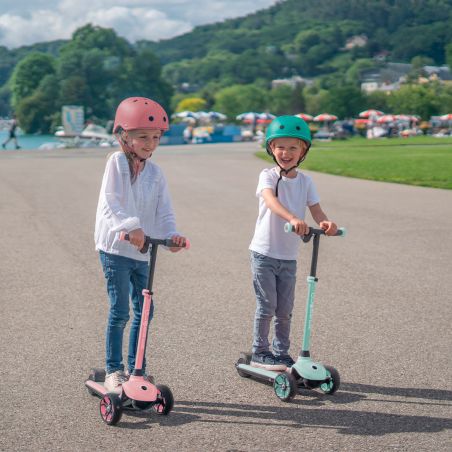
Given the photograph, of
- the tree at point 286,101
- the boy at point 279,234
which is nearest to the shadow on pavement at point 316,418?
the boy at point 279,234

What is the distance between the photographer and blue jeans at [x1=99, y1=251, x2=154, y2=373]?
4.69m

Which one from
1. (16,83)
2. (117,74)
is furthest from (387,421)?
(16,83)

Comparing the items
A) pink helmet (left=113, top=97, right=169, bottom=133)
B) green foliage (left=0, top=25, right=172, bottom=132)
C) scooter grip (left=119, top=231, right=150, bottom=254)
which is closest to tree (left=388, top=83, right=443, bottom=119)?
green foliage (left=0, top=25, right=172, bottom=132)

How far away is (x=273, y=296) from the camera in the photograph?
519 cm

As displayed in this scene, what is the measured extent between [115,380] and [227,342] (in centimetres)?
153

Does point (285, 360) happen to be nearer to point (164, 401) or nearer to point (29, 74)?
point (164, 401)

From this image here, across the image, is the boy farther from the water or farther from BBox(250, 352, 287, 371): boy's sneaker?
the water

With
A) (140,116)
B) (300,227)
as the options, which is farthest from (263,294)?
(140,116)

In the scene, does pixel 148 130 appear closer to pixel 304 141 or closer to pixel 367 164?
pixel 304 141

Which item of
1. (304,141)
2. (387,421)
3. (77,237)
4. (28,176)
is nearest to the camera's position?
(387,421)

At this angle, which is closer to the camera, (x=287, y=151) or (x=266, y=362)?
(x=287, y=151)

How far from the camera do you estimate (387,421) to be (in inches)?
177

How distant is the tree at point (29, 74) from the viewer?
14888 centimetres

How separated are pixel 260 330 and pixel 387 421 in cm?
101
